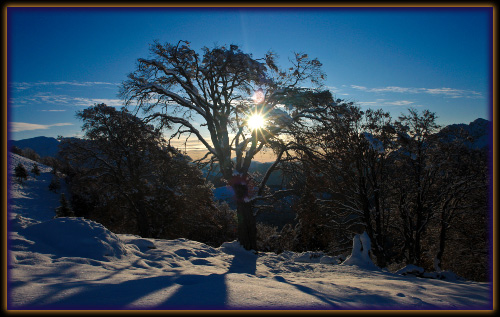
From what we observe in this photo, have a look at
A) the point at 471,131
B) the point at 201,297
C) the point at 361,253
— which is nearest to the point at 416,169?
the point at 471,131

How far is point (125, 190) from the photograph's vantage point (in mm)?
16188

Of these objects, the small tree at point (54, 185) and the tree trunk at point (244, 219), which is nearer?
the tree trunk at point (244, 219)

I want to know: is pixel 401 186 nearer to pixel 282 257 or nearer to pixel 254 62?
pixel 282 257

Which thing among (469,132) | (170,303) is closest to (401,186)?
(469,132)

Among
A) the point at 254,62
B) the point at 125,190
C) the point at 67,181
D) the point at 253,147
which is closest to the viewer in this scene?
the point at 254,62

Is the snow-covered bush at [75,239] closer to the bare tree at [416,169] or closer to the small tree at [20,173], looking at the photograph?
the bare tree at [416,169]

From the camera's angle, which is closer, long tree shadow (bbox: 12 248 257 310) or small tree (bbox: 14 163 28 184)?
long tree shadow (bbox: 12 248 257 310)

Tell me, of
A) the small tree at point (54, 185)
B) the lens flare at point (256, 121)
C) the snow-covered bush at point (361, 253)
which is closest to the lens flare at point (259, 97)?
the lens flare at point (256, 121)

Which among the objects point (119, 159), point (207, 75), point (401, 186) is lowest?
point (401, 186)

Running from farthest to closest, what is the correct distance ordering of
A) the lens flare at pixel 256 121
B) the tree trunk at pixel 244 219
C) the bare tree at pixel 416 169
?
the bare tree at pixel 416 169 < the tree trunk at pixel 244 219 < the lens flare at pixel 256 121

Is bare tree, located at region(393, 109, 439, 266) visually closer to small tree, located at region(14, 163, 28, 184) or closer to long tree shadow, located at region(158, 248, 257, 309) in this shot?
long tree shadow, located at region(158, 248, 257, 309)

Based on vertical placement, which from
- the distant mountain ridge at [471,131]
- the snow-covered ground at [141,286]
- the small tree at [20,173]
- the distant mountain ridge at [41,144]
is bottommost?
the snow-covered ground at [141,286]

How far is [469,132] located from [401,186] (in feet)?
15.3

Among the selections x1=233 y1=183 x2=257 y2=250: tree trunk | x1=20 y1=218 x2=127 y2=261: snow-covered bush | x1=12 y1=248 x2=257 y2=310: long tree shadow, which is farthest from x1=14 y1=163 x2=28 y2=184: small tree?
x1=12 y1=248 x2=257 y2=310: long tree shadow
